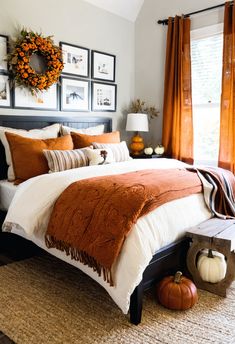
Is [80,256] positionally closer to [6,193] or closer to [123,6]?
[6,193]

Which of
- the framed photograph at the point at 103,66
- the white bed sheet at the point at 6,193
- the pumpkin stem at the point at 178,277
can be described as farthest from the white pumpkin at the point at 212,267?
the framed photograph at the point at 103,66

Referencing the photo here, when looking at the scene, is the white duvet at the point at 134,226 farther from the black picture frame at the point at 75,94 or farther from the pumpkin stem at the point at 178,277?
the black picture frame at the point at 75,94

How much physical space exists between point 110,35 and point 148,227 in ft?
11.2

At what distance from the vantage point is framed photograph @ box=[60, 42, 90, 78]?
12.8ft

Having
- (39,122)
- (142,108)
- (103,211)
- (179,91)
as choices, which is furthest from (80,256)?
(142,108)

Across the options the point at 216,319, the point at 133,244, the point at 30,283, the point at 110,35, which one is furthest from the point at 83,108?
the point at 216,319

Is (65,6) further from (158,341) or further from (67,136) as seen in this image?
(158,341)

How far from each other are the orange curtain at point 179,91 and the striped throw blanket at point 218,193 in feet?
4.73

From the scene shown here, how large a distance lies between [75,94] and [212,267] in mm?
2762

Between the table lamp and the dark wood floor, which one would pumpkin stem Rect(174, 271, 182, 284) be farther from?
the table lamp

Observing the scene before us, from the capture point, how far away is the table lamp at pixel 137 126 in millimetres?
4371

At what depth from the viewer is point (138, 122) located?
437cm

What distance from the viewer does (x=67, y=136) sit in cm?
341

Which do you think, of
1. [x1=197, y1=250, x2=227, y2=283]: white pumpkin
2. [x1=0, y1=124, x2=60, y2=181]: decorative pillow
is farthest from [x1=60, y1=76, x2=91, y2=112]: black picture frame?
[x1=197, y1=250, x2=227, y2=283]: white pumpkin
